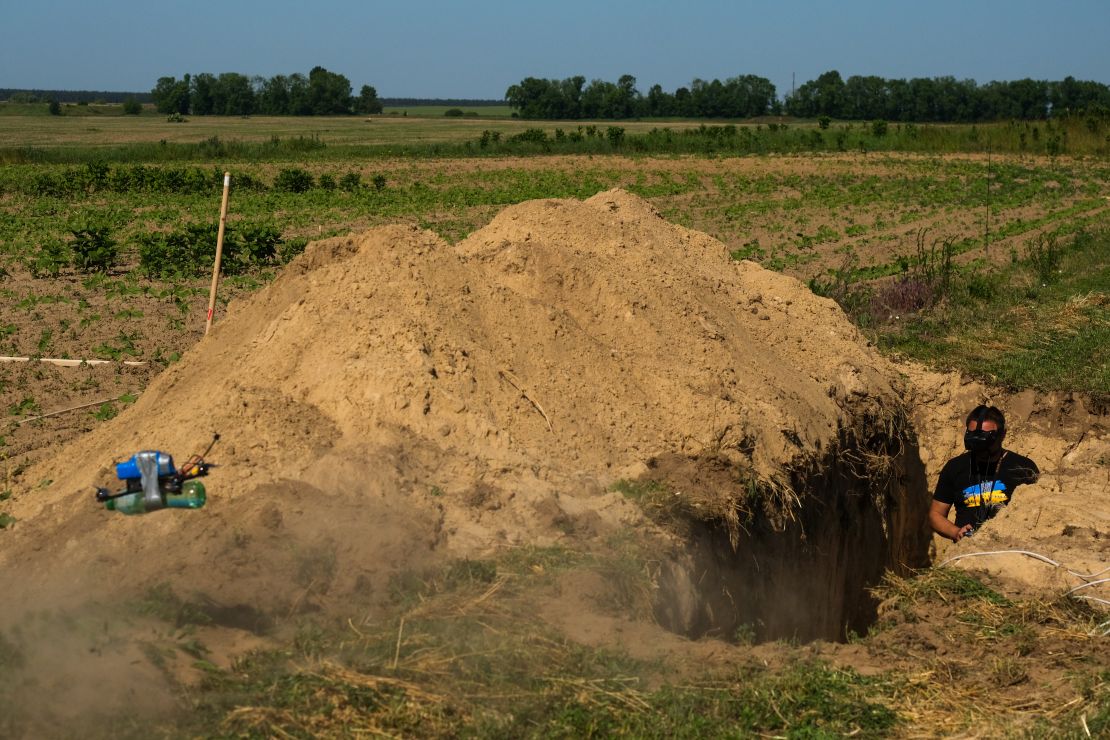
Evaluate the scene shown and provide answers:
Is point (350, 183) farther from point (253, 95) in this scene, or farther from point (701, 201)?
point (253, 95)

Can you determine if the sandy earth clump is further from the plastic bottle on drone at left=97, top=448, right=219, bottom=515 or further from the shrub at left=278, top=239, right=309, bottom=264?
the shrub at left=278, top=239, right=309, bottom=264

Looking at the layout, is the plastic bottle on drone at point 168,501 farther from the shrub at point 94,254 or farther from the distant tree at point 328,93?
the distant tree at point 328,93

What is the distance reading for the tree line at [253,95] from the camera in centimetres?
11100

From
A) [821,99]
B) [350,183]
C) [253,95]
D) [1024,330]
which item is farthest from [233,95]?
[1024,330]

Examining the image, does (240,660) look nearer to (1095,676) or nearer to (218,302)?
(1095,676)

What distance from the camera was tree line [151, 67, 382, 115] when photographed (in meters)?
111

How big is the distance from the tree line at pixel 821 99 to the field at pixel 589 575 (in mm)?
86941

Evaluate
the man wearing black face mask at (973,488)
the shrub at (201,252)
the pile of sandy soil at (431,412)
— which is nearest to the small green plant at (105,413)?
the pile of sandy soil at (431,412)

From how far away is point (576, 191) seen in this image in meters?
30.5

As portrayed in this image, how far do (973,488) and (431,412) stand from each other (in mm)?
4526

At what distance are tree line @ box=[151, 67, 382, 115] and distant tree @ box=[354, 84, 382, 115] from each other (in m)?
3.20

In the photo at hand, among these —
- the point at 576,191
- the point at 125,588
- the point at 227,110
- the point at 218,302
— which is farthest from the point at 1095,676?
the point at 227,110

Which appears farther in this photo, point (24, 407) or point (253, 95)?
point (253, 95)

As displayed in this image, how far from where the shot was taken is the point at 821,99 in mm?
114438
